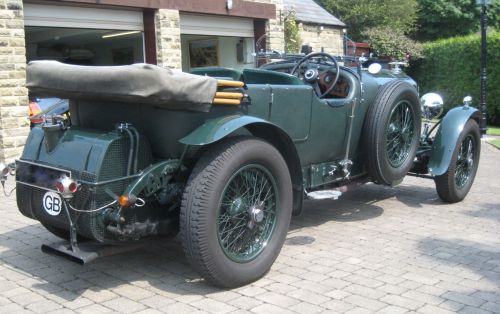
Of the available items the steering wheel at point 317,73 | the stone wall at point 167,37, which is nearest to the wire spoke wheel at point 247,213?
the steering wheel at point 317,73

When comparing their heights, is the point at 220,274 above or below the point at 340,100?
below

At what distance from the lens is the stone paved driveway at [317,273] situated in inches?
134

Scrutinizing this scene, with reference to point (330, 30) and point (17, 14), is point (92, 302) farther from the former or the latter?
point (330, 30)

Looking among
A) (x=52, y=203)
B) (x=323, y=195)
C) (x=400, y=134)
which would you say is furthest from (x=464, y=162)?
(x=52, y=203)

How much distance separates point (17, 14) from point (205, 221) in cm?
668

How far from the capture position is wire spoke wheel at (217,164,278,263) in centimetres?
366

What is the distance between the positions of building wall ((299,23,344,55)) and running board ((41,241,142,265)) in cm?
1245

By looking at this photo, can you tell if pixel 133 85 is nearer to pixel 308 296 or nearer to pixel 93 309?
pixel 93 309

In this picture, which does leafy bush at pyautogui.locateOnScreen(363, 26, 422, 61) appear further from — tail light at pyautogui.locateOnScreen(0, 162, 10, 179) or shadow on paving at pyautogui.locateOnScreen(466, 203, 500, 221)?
tail light at pyautogui.locateOnScreen(0, 162, 10, 179)

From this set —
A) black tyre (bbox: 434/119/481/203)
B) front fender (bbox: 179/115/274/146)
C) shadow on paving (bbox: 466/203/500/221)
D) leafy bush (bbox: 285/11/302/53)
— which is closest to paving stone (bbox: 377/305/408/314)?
front fender (bbox: 179/115/274/146)

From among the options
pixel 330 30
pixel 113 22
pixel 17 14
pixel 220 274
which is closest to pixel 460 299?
pixel 220 274

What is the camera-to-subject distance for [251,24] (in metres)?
13.4

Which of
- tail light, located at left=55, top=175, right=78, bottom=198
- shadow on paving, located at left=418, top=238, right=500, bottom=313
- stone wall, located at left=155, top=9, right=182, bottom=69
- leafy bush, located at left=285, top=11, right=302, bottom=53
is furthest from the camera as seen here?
leafy bush, located at left=285, top=11, right=302, bottom=53

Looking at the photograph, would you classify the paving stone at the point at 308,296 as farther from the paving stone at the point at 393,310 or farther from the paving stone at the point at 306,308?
the paving stone at the point at 393,310
